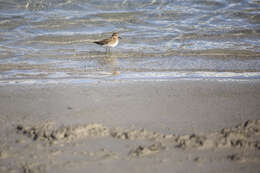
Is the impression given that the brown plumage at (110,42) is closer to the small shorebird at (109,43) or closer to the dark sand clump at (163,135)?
the small shorebird at (109,43)

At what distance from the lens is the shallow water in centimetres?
660

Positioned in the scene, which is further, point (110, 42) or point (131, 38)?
point (131, 38)

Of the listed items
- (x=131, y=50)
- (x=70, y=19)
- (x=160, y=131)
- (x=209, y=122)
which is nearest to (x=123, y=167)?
(x=160, y=131)

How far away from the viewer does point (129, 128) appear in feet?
11.9

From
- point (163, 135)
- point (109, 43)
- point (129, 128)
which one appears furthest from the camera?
point (109, 43)

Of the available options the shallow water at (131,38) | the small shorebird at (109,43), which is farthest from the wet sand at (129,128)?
the small shorebird at (109,43)

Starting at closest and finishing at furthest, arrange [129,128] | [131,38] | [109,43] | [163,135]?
[163,135] < [129,128] < [109,43] < [131,38]

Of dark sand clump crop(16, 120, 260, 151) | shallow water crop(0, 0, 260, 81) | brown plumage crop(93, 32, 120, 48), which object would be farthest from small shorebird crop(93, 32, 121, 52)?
dark sand clump crop(16, 120, 260, 151)

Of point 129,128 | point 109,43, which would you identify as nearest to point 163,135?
point 129,128

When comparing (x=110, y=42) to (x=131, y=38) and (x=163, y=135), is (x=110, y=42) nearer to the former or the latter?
(x=131, y=38)

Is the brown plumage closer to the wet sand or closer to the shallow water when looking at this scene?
the shallow water

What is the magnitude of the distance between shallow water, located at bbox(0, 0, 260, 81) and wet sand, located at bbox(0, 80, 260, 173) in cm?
112

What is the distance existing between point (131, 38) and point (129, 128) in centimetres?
628

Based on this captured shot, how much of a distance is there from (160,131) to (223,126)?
0.65m
